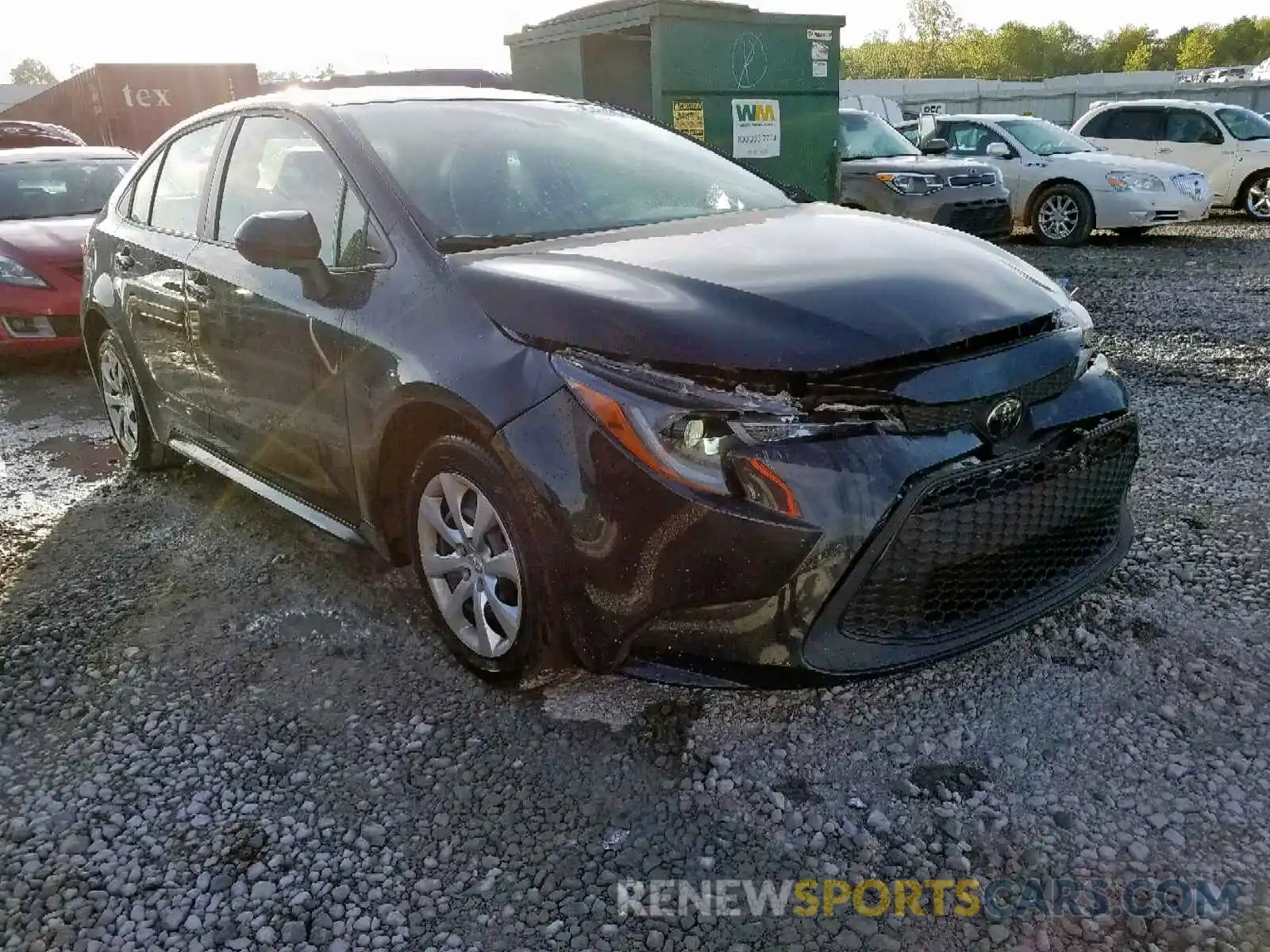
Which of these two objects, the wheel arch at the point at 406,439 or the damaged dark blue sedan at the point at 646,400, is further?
the wheel arch at the point at 406,439

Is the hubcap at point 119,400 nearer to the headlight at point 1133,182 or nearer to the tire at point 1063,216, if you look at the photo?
the tire at point 1063,216

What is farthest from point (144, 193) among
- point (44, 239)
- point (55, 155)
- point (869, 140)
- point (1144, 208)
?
point (1144, 208)

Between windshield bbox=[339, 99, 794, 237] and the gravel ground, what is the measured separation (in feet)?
4.40

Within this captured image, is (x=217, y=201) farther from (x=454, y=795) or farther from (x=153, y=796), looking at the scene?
(x=454, y=795)

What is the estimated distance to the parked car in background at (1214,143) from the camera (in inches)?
529

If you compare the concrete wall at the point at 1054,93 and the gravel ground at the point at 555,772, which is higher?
the concrete wall at the point at 1054,93

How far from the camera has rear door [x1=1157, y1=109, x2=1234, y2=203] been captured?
44.3 feet

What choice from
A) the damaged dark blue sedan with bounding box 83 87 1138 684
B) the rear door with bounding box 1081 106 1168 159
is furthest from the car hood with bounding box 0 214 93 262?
the rear door with bounding box 1081 106 1168 159

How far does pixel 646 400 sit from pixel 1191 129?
1418cm

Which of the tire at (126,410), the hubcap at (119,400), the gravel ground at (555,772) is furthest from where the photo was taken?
the hubcap at (119,400)

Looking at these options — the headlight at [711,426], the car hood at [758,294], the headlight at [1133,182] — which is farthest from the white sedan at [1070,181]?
the headlight at [711,426]

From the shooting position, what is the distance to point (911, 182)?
10.3 metres

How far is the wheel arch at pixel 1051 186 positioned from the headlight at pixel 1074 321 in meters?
10.2

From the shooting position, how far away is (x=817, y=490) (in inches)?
84.7
